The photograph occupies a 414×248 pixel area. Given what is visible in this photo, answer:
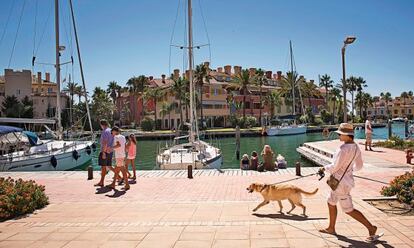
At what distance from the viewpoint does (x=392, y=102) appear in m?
174

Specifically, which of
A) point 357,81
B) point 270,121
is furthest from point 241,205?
point 357,81

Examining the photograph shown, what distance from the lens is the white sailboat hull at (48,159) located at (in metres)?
22.2

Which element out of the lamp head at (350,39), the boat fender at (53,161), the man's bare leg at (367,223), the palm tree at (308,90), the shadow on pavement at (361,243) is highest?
the palm tree at (308,90)

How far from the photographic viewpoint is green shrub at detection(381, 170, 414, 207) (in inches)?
327

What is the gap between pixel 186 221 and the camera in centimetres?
761

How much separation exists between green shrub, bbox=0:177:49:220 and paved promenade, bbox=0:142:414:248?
30 centimetres

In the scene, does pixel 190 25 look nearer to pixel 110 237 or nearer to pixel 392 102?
pixel 110 237

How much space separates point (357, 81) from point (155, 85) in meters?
65.5

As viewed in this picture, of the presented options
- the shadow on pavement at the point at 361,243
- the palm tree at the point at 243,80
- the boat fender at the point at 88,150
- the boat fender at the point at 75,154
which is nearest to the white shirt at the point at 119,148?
the shadow on pavement at the point at 361,243

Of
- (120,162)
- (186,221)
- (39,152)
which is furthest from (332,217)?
(39,152)

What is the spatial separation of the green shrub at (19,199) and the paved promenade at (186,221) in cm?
30

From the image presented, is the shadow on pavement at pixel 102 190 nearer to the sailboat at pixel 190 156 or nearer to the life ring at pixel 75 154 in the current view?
the sailboat at pixel 190 156

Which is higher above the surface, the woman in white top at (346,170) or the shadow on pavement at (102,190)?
the woman in white top at (346,170)

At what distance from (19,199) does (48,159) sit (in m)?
16.3
